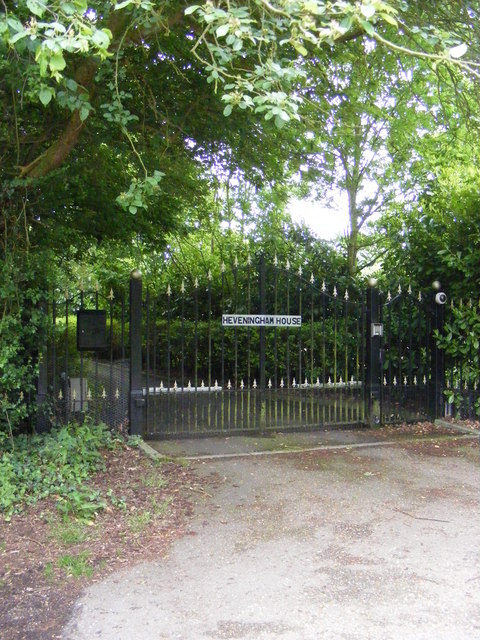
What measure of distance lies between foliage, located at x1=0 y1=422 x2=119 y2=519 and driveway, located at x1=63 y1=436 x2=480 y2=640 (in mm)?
1076

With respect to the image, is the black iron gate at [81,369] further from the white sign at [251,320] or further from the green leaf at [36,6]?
the green leaf at [36,6]

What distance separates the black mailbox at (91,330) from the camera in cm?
751

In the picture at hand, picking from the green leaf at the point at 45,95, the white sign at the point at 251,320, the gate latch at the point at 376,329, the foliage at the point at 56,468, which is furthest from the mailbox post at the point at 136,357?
the gate latch at the point at 376,329

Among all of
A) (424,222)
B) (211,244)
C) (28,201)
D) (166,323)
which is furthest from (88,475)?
(211,244)

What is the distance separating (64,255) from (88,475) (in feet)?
16.1

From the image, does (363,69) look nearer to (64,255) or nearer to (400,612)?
(64,255)

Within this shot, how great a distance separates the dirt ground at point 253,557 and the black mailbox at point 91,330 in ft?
4.59

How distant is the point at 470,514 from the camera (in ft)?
18.0

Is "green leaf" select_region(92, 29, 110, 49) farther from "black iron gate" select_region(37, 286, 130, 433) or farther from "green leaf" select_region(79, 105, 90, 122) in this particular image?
"black iron gate" select_region(37, 286, 130, 433)

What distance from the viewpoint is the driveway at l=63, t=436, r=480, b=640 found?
3.61 m

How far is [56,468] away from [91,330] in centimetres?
210

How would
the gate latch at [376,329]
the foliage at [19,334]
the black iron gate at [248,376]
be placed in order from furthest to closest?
1. the gate latch at [376,329]
2. the black iron gate at [248,376]
3. the foliage at [19,334]

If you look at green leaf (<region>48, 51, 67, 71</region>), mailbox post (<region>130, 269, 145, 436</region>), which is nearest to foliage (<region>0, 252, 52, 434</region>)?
mailbox post (<region>130, 269, 145, 436</region>)

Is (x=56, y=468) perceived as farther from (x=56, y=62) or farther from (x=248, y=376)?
(x=56, y=62)
